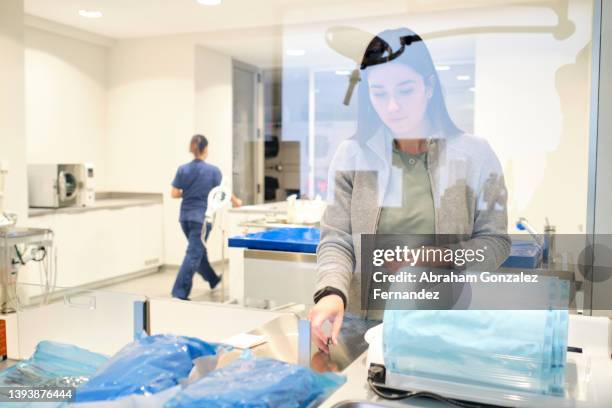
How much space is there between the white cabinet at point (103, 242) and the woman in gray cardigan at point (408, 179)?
2963mm

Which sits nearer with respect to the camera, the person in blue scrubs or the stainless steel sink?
the stainless steel sink

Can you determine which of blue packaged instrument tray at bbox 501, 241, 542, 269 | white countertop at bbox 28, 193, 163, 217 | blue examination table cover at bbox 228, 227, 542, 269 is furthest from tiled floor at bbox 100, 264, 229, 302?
blue packaged instrument tray at bbox 501, 241, 542, 269

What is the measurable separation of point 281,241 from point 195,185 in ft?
6.26

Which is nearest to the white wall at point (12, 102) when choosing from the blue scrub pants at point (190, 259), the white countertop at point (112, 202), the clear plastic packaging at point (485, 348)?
the white countertop at point (112, 202)

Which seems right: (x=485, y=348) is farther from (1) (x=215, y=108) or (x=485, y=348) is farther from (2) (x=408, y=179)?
(1) (x=215, y=108)

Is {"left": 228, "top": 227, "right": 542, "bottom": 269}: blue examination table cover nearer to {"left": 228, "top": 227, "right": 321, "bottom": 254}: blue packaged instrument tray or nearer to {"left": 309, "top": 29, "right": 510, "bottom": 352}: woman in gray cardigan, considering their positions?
{"left": 228, "top": 227, "right": 321, "bottom": 254}: blue packaged instrument tray

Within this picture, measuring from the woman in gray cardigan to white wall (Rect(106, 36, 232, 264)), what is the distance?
12.0ft

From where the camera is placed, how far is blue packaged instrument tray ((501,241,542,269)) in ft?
3.72

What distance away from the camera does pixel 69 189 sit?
389 centimetres

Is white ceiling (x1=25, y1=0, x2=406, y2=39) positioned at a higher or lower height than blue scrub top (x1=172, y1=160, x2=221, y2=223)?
higher

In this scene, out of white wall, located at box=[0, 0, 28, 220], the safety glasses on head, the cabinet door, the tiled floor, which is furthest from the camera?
the cabinet door

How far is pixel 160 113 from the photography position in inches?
186

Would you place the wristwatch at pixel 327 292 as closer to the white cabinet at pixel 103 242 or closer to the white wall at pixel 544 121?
the white wall at pixel 544 121

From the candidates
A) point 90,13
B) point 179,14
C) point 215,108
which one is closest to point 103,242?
point 215,108
